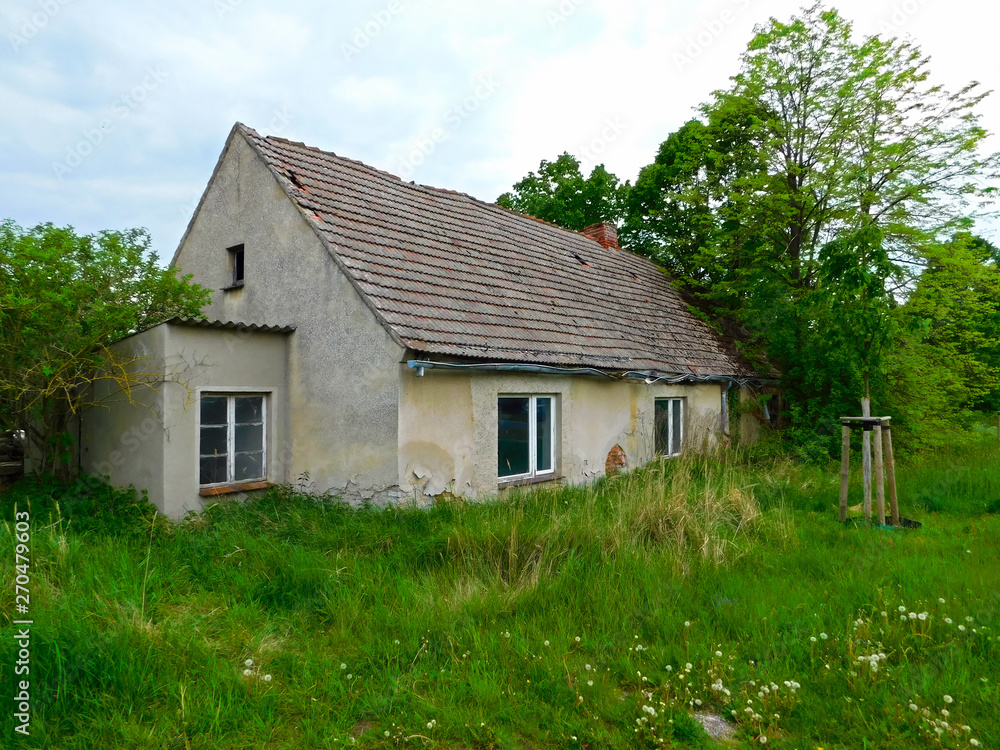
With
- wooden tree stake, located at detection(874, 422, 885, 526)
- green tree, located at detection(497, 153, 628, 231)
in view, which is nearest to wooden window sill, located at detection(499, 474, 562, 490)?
wooden tree stake, located at detection(874, 422, 885, 526)

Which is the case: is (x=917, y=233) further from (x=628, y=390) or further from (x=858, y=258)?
(x=628, y=390)

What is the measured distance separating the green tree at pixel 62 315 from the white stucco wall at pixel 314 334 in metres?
1.54

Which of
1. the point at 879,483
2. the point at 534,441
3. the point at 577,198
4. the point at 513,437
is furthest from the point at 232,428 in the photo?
the point at 577,198

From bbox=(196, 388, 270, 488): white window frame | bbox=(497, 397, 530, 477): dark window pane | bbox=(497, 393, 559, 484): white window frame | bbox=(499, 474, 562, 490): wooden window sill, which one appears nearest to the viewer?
bbox=(196, 388, 270, 488): white window frame

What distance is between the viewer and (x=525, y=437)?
32.4 feet

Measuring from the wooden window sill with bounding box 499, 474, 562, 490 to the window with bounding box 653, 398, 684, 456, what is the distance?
330 cm

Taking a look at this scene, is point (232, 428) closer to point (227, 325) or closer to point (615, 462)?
point (227, 325)

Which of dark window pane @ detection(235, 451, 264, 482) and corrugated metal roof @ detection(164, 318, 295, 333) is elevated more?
corrugated metal roof @ detection(164, 318, 295, 333)

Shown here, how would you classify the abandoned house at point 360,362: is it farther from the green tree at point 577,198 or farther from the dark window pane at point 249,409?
the green tree at point 577,198

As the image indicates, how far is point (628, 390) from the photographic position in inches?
458

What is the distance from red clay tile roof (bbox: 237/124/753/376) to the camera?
29.1 feet

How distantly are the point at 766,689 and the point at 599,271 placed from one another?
40.1 feet

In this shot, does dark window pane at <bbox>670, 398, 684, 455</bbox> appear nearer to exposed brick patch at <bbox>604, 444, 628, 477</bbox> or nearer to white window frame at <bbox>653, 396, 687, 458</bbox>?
white window frame at <bbox>653, 396, 687, 458</bbox>

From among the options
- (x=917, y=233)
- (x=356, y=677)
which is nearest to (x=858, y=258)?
(x=917, y=233)
